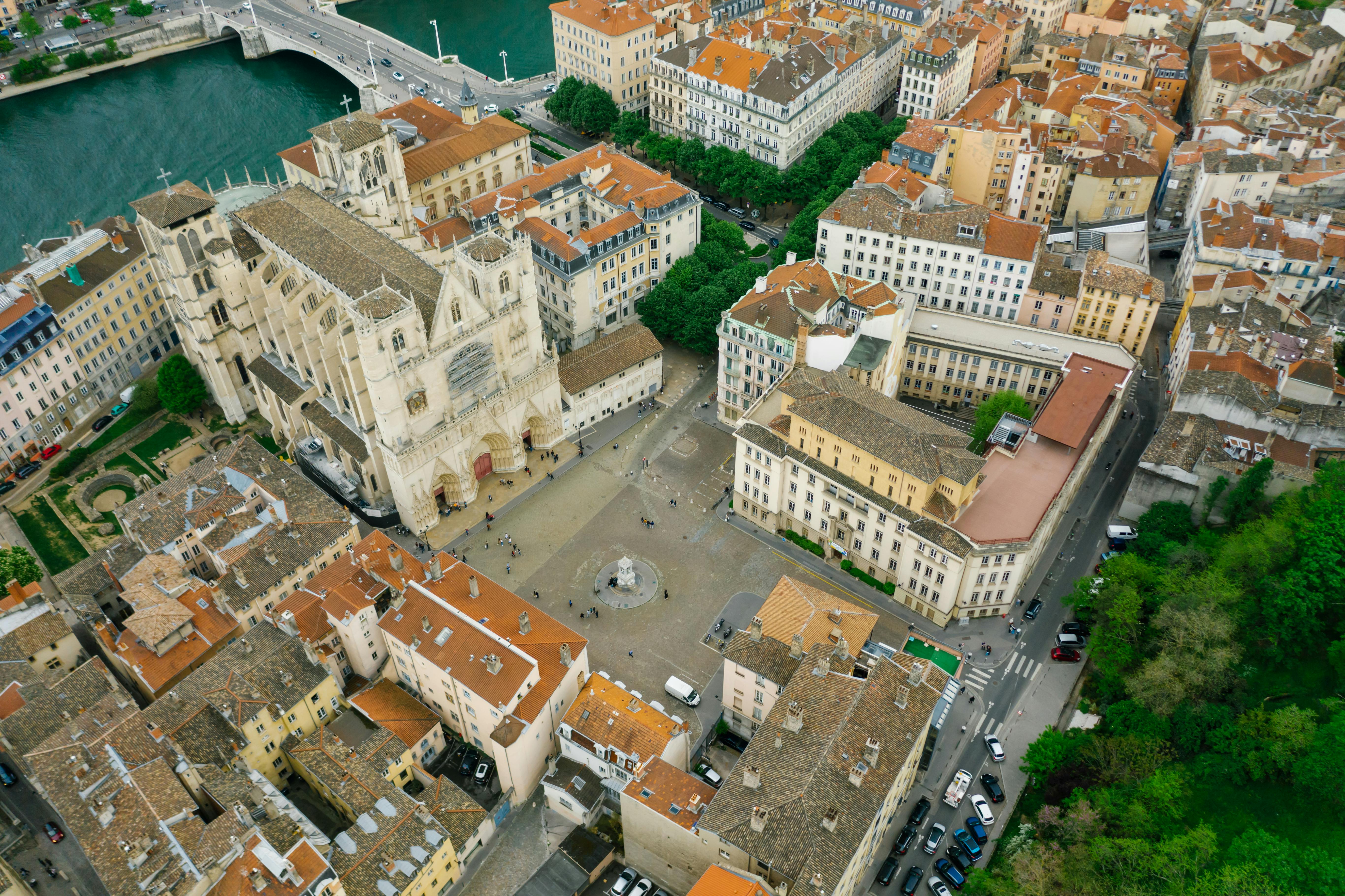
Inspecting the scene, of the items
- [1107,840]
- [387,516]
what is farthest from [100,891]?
[1107,840]

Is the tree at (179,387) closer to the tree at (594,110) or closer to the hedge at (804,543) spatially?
the hedge at (804,543)

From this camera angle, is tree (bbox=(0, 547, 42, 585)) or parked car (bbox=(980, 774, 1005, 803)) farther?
tree (bbox=(0, 547, 42, 585))

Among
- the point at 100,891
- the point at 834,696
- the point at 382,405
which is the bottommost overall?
the point at 100,891

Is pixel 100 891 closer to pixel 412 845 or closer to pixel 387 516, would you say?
pixel 412 845

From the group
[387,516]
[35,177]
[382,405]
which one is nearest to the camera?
[382,405]

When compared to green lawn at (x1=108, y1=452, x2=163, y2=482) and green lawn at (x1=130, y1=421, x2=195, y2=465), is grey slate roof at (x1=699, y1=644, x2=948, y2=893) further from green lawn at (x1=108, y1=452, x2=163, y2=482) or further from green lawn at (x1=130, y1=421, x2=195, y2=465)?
green lawn at (x1=130, y1=421, x2=195, y2=465)

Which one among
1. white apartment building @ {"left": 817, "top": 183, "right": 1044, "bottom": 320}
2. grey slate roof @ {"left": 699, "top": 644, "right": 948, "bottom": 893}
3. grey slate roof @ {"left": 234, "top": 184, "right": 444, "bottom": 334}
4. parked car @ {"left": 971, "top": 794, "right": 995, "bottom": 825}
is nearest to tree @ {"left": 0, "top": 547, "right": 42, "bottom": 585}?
grey slate roof @ {"left": 234, "top": 184, "right": 444, "bottom": 334}

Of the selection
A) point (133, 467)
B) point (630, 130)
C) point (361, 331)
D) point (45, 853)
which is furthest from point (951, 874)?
point (630, 130)
